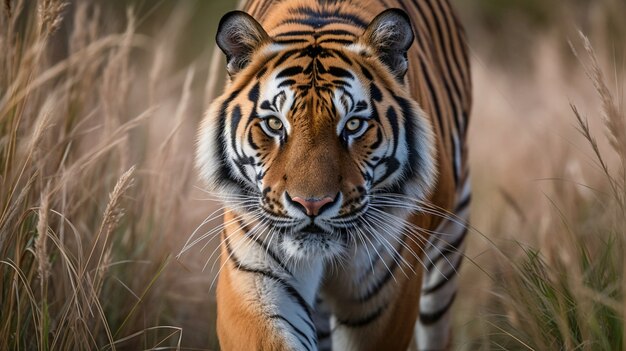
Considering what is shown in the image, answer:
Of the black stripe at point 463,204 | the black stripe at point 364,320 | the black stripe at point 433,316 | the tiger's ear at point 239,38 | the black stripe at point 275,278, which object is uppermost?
the tiger's ear at point 239,38

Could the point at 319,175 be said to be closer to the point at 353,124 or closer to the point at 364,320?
the point at 353,124

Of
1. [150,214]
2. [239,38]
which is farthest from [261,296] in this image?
[150,214]

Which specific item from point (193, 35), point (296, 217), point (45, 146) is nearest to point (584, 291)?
point (296, 217)

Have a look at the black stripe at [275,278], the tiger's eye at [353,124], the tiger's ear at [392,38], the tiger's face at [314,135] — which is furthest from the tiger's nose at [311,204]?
the tiger's ear at [392,38]

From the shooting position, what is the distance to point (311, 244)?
10.7ft

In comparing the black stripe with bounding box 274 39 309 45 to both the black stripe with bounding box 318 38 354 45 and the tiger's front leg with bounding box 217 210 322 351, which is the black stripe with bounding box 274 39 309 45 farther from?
the tiger's front leg with bounding box 217 210 322 351

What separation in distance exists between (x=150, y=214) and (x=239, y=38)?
125cm

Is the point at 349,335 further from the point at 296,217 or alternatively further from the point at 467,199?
the point at 467,199

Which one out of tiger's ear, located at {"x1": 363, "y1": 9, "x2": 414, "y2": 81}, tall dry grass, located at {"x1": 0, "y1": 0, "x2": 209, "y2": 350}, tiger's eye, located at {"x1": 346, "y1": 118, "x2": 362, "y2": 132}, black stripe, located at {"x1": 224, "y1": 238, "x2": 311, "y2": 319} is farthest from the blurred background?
tiger's eye, located at {"x1": 346, "y1": 118, "x2": 362, "y2": 132}

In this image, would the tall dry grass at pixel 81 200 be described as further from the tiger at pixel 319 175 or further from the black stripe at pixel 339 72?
the black stripe at pixel 339 72

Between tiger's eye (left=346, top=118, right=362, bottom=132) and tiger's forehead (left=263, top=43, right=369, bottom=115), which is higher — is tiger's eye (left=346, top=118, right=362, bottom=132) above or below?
below

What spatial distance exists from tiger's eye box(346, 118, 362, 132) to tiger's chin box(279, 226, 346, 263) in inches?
13.5

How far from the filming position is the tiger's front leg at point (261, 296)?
3346 mm

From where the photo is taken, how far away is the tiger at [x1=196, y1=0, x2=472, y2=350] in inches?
126
